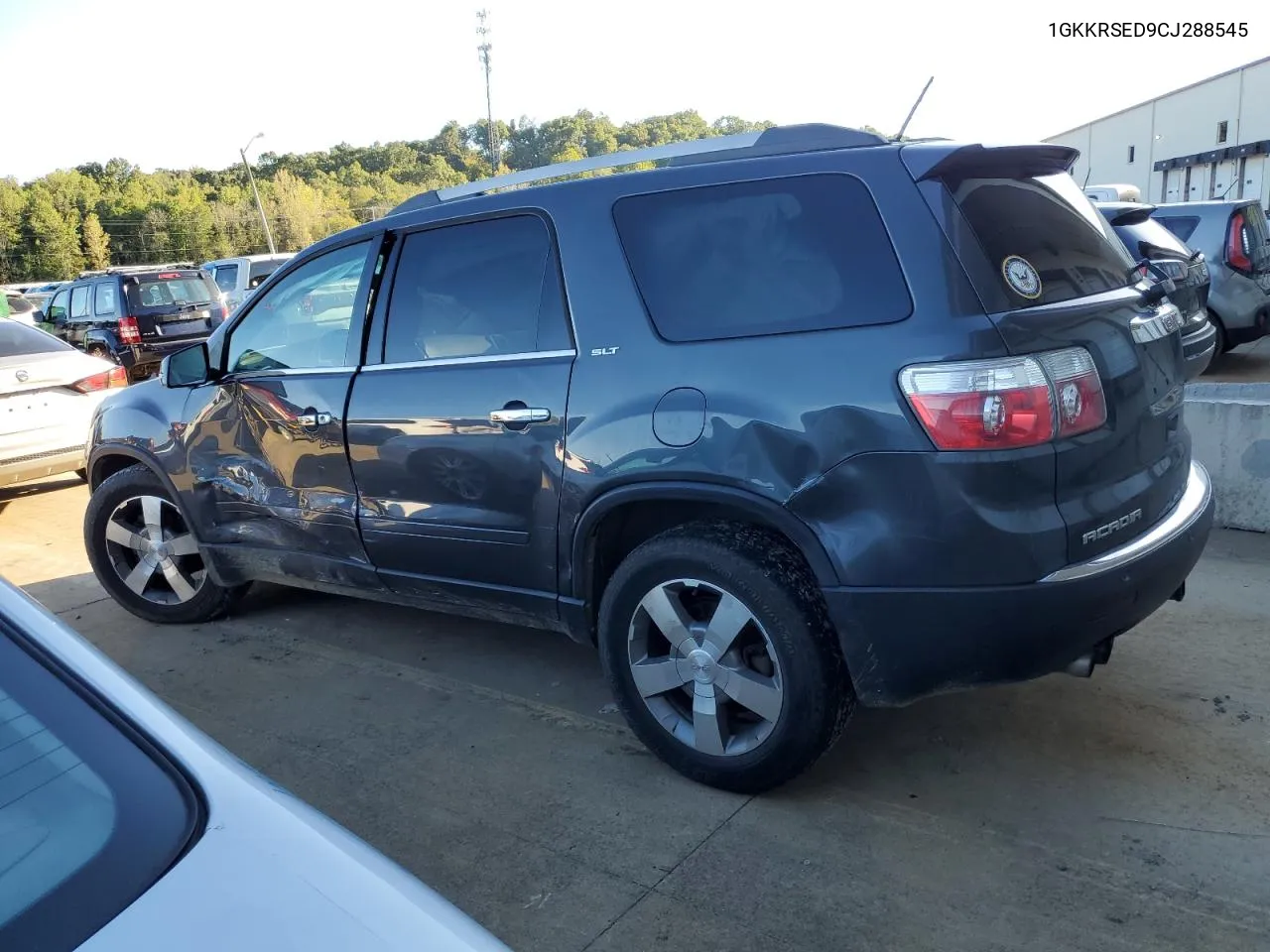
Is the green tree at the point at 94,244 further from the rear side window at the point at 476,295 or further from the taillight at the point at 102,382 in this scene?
the rear side window at the point at 476,295

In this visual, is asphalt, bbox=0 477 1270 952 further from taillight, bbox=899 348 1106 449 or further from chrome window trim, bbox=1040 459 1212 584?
taillight, bbox=899 348 1106 449

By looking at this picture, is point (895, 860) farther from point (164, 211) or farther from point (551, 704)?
point (164, 211)

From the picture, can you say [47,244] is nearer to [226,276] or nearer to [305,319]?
[226,276]

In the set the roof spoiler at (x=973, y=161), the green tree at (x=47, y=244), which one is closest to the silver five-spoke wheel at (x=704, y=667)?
the roof spoiler at (x=973, y=161)

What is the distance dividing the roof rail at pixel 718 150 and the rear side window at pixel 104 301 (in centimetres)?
1157

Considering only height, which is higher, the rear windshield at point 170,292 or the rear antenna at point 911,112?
the rear antenna at point 911,112

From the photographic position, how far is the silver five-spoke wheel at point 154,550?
493cm

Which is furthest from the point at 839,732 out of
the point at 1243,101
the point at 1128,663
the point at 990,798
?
the point at 1243,101

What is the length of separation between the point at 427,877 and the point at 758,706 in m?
1.06

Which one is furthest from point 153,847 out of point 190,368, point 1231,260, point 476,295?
point 1231,260

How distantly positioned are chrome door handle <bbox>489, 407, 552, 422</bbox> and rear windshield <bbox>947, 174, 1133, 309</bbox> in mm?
1404

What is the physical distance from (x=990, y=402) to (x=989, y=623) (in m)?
0.58

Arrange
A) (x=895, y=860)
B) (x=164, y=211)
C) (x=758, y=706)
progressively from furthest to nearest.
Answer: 1. (x=164, y=211)
2. (x=758, y=706)
3. (x=895, y=860)

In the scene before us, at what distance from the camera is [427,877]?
9.41 feet
